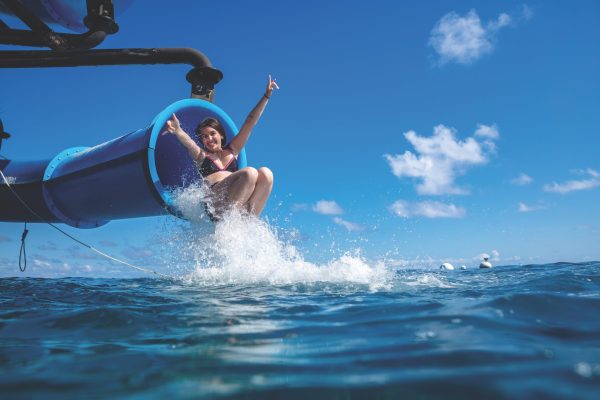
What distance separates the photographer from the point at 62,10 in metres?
5.61

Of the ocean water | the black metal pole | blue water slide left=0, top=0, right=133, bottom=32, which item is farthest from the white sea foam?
blue water slide left=0, top=0, right=133, bottom=32

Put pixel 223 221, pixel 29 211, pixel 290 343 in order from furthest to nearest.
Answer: pixel 29 211 → pixel 223 221 → pixel 290 343

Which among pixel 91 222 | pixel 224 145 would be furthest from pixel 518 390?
pixel 91 222

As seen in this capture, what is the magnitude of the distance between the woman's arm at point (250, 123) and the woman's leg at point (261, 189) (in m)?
0.72

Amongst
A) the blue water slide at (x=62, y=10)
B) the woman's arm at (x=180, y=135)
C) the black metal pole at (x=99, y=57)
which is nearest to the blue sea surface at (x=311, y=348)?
the woman's arm at (x=180, y=135)

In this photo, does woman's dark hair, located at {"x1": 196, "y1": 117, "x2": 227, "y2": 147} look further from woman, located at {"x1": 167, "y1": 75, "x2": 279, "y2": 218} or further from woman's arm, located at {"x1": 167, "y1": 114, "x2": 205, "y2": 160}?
woman's arm, located at {"x1": 167, "y1": 114, "x2": 205, "y2": 160}

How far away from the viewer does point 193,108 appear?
5059mm

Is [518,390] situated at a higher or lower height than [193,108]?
lower

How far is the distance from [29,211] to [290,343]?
599 cm

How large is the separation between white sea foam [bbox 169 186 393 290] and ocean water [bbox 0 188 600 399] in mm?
1100

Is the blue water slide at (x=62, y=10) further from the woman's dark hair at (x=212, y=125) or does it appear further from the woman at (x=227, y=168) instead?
the woman at (x=227, y=168)

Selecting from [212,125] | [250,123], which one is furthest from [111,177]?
[250,123]

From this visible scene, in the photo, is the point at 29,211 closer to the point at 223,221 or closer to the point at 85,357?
the point at 223,221

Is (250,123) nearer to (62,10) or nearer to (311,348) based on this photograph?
(62,10)
